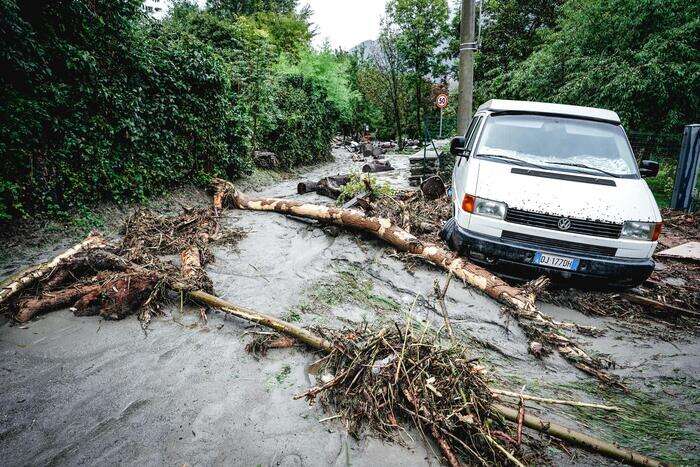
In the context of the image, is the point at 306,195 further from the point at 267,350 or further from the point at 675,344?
the point at 675,344

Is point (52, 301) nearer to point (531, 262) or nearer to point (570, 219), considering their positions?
point (531, 262)

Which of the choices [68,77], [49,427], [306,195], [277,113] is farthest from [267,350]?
[277,113]

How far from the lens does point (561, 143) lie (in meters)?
4.70

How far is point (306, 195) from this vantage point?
9.45 metres

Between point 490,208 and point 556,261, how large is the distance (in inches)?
36.6

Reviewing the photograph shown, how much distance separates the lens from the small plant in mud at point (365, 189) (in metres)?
7.00

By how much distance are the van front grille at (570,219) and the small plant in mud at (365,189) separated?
11.3 feet

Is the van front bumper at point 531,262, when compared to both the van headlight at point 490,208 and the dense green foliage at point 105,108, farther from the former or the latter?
the dense green foliage at point 105,108

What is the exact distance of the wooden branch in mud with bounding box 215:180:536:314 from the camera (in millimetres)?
3752

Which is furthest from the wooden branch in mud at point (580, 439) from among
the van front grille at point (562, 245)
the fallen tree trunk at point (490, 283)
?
the van front grille at point (562, 245)

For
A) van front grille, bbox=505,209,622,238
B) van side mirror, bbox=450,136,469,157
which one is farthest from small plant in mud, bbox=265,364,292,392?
van side mirror, bbox=450,136,469,157

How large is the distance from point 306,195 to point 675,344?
7.88m

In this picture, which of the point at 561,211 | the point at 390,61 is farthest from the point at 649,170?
the point at 390,61

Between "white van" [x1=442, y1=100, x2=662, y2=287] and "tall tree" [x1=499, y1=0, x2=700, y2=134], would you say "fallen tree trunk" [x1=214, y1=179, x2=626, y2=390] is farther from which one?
"tall tree" [x1=499, y1=0, x2=700, y2=134]
